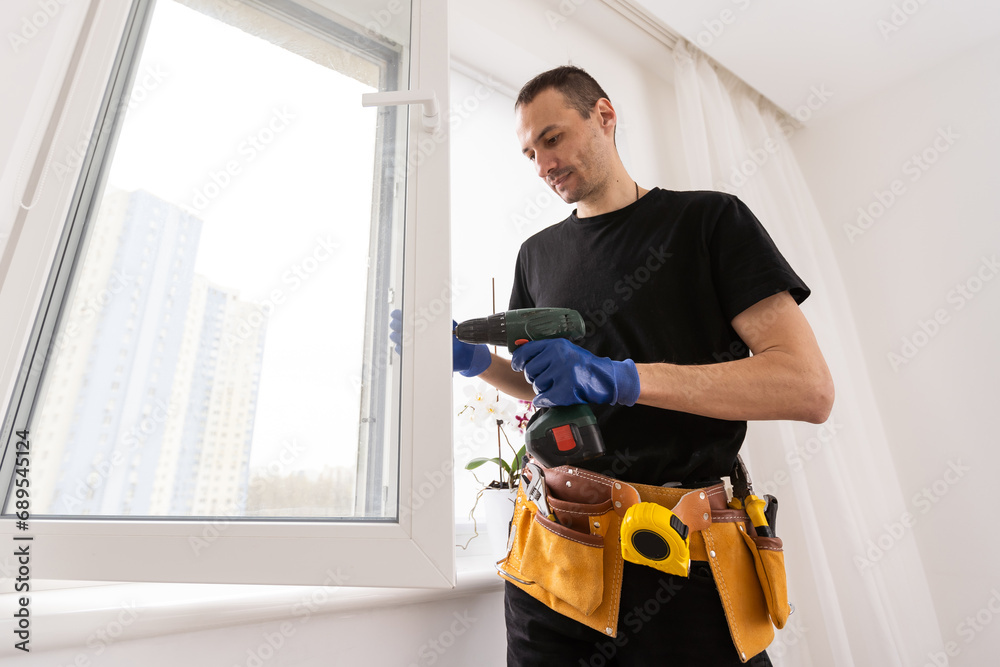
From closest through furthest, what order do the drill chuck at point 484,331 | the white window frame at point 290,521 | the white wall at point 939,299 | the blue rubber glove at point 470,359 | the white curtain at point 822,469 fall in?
the white window frame at point 290,521, the drill chuck at point 484,331, the blue rubber glove at point 470,359, the white curtain at point 822,469, the white wall at point 939,299

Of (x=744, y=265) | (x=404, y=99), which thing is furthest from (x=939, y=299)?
(x=404, y=99)

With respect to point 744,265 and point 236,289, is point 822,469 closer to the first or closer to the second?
point 744,265

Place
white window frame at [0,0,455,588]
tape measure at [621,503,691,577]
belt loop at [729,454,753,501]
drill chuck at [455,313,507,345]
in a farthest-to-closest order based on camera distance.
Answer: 1. belt loop at [729,454,753,501]
2. drill chuck at [455,313,507,345]
3. tape measure at [621,503,691,577]
4. white window frame at [0,0,455,588]

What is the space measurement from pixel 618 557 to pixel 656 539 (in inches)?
4.2

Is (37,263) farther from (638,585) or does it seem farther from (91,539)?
(638,585)

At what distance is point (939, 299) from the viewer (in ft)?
6.27

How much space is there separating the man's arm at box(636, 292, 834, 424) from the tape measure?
0.57ft

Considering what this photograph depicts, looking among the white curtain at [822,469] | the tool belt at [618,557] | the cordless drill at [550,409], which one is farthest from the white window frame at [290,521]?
the white curtain at [822,469]

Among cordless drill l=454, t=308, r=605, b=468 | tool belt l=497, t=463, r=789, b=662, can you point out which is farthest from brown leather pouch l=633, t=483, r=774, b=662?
cordless drill l=454, t=308, r=605, b=468

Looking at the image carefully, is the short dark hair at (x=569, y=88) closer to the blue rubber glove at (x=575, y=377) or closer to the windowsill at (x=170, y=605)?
the blue rubber glove at (x=575, y=377)

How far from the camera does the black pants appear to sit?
77 centimetres

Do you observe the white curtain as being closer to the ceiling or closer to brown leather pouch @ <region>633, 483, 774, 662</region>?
the ceiling

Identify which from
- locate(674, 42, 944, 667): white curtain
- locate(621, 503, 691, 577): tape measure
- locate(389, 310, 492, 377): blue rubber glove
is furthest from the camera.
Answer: locate(674, 42, 944, 667): white curtain

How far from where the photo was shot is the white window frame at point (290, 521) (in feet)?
2.02
